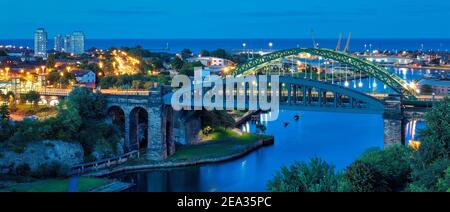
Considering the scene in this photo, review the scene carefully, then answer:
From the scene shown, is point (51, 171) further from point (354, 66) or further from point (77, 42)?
point (77, 42)

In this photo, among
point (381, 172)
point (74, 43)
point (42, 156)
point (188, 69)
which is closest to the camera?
point (381, 172)

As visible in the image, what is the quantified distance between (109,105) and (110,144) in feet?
10.4

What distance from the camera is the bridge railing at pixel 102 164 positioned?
34.3 metres

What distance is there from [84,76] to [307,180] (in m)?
47.3

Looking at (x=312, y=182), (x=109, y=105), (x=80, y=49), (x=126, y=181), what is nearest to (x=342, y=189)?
(x=312, y=182)

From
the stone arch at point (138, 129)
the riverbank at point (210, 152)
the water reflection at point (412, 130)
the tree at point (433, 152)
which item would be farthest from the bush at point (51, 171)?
the tree at point (433, 152)

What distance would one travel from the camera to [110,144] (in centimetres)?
3809

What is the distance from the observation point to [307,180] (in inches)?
709

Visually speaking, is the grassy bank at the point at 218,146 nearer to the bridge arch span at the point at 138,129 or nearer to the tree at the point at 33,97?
the bridge arch span at the point at 138,129

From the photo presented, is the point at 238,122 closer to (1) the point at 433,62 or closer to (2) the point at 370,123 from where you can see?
(2) the point at 370,123

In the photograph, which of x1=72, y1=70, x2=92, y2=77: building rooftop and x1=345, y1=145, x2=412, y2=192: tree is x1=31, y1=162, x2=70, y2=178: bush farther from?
x1=72, y1=70, x2=92, y2=77: building rooftop

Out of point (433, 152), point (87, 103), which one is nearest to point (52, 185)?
point (87, 103)

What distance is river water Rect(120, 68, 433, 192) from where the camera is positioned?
33.1m

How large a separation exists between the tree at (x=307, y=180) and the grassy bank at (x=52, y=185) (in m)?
14.2
